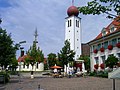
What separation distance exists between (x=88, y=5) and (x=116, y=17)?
0.88 metres

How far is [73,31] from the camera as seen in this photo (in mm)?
81938

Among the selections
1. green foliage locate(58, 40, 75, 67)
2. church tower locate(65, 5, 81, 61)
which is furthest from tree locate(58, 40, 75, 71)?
church tower locate(65, 5, 81, 61)

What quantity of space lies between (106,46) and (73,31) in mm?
36434

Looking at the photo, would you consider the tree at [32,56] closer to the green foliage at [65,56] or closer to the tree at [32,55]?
the tree at [32,55]

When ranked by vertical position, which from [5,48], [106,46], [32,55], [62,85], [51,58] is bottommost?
[62,85]

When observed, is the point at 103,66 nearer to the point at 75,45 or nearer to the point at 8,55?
the point at 8,55

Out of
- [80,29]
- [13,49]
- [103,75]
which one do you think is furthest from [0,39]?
[80,29]

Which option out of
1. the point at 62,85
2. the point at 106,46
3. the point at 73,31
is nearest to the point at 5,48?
the point at 62,85

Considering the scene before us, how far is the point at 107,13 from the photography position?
683cm

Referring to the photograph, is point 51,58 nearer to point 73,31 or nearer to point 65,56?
point 73,31

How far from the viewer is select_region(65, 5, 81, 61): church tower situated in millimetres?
81000

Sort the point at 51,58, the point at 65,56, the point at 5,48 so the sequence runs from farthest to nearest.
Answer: the point at 51,58
the point at 65,56
the point at 5,48

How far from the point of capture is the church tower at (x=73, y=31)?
81.0m

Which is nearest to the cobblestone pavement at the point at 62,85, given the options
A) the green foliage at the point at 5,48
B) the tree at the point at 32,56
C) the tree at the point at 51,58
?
the green foliage at the point at 5,48
